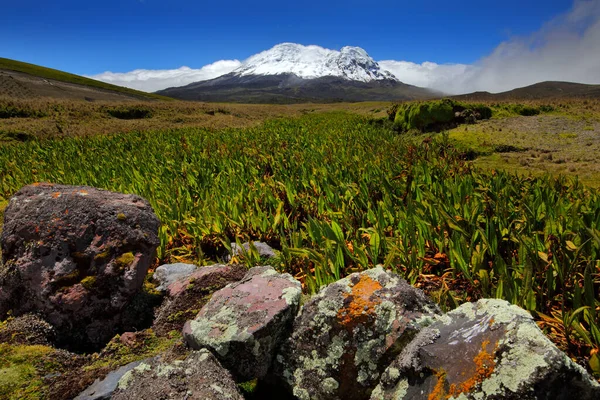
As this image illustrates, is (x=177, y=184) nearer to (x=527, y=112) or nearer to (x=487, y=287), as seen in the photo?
(x=487, y=287)

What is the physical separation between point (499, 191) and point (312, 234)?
2.33 meters

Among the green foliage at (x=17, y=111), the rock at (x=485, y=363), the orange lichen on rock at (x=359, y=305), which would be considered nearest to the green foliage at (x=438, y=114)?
the orange lichen on rock at (x=359, y=305)

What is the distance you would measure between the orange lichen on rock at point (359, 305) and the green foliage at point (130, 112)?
34704 mm

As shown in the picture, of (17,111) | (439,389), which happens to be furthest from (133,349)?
(17,111)

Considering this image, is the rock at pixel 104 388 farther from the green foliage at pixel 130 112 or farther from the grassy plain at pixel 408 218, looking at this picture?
the green foliage at pixel 130 112

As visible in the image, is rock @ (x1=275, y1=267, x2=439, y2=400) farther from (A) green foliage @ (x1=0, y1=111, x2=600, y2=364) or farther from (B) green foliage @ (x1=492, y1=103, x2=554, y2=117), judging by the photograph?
(B) green foliage @ (x1=492, y1=103, x2=554, y2=117)

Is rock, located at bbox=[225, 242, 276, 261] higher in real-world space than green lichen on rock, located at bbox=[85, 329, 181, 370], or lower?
higher

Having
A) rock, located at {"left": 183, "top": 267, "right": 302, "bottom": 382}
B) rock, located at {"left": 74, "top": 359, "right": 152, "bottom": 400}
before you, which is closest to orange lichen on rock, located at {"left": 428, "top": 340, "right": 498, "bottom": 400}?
rock, located at {"left": 183, "top": 267, "right": 302, "bottom": 382}

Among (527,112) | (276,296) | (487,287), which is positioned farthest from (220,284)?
(527,112)

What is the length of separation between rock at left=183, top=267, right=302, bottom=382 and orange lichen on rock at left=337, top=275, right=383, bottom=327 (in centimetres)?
35

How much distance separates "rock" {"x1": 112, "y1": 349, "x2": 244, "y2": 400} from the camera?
1.81m

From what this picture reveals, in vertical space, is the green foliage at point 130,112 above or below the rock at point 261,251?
above

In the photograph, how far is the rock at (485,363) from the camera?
4.49ft

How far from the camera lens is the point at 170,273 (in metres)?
3.49
